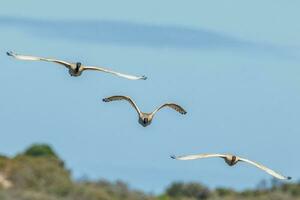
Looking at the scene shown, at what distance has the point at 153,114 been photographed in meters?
83.5

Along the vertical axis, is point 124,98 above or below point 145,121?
above

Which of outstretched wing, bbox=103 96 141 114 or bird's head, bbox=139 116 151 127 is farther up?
outstretched wing, bbox=103 96 141 114

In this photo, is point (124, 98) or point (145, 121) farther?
point (124, 98)

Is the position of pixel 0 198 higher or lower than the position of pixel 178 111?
higher

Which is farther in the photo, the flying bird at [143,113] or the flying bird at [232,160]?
the flying bird at [143,113]

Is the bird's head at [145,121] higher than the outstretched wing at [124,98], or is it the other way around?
the outstretched wing at [124,98]

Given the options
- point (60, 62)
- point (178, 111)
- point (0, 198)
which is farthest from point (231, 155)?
point (0, 198)

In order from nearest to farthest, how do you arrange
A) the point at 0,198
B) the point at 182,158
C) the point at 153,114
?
the point at 182,158 → the point at 153,114 → the point at 0,198

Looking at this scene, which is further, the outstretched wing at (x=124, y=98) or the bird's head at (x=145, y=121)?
the outstretched wing at (x=124, y=98)

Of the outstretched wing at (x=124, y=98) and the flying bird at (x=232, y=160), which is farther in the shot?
the outstretched wing at (x=124, y=98)

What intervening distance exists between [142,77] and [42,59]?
3834mm

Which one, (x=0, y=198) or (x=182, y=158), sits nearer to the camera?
(x=182, y=158)

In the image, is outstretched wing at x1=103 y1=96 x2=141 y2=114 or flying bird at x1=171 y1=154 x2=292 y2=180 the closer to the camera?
flying bird at x1=171 y1=154 x2=292 y2=180

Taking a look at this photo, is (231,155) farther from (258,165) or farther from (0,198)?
(0,198)
